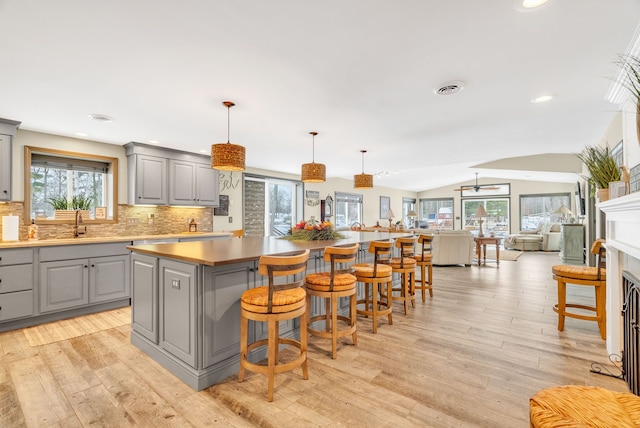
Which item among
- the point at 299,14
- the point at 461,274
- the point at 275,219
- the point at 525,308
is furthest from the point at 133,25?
the point at 461,274

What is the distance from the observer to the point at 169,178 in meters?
4.97

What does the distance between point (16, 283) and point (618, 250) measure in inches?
227

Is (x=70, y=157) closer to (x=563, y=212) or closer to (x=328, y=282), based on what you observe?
(x=328, y=282)

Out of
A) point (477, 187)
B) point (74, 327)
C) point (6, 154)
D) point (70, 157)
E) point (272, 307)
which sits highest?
point (477, 187)

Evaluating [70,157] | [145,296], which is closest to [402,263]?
[145,296]

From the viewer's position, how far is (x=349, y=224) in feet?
31.7

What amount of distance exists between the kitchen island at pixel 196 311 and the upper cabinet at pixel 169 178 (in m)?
2.36

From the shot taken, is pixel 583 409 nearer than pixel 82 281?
Yes

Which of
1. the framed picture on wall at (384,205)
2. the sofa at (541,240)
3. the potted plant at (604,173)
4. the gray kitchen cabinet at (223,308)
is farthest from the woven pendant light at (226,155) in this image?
the sofa at (541,240)

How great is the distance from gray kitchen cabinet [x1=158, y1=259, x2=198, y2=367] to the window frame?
9.12 feet

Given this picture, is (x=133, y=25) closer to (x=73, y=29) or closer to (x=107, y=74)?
(x=73, y=29)

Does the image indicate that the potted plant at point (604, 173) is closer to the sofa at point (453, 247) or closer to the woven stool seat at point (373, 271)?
the woven stool seat at point (373, 271)

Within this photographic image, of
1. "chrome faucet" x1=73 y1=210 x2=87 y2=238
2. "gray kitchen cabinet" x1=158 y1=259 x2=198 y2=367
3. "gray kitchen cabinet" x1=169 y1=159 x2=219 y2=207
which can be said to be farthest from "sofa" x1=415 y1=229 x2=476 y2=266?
"chrome faucet" x1=73 y1=210 x2=87 y2=238

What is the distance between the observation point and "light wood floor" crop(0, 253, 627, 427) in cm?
179
